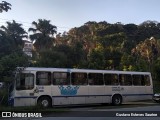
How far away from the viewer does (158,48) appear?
59406 millimetres

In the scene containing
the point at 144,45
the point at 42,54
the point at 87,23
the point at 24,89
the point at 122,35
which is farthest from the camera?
the point at 87,23

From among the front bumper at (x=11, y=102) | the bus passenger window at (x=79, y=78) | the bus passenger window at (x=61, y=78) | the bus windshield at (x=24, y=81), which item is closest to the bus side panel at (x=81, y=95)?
the bus passenger window at (x=79, y=78)

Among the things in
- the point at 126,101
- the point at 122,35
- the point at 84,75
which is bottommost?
the point at 126,101

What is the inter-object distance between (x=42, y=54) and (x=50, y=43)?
17.6m

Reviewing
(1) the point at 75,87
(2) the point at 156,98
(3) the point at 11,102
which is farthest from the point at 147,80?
(3) the point at 11,102

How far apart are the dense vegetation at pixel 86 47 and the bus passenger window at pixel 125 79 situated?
294 inches

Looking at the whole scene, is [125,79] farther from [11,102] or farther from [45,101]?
[11,102]

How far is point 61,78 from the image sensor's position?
24266mm

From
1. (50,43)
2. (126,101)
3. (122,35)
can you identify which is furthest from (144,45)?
(126,101)

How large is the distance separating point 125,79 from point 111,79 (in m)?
1.53

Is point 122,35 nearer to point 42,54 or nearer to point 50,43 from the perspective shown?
point 50,43

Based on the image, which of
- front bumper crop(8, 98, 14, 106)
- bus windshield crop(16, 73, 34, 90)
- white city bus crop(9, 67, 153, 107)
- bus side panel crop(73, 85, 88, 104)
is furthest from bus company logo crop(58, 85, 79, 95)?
front bumper crop(8, 98, 14, 106)

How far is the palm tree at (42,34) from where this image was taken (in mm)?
69500

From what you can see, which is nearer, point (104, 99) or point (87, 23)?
point (104, 99)
